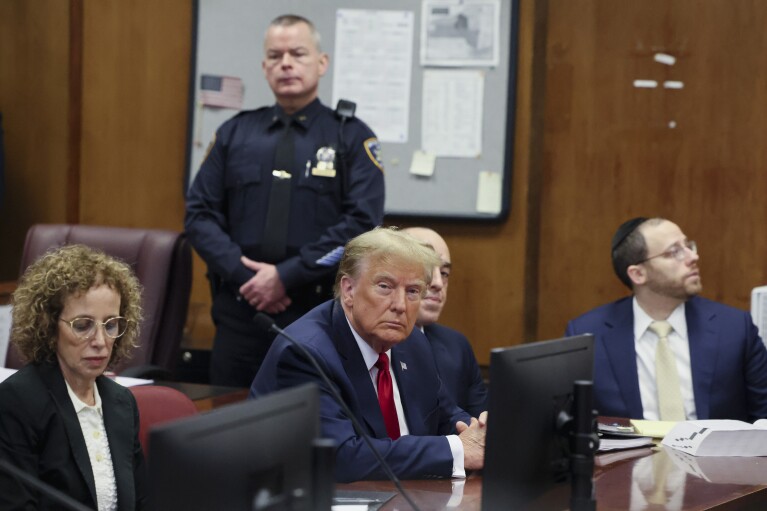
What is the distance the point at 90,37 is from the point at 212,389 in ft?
7.97

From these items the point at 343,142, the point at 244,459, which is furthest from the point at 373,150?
the point at 244,459

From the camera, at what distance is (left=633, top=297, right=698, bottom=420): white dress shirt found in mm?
3676

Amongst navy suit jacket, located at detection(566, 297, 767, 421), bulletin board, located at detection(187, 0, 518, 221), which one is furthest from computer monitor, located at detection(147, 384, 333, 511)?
bulletin board, located at detection(187, 0, 518, 221)

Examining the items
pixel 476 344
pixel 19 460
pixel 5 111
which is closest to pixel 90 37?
pixel 5 111

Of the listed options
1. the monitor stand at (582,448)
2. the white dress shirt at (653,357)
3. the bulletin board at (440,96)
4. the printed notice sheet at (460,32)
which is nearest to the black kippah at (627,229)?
the white dress shirt at (653,357)

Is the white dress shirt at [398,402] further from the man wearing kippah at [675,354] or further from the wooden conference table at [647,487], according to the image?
the man wearing kippah at [675,354]

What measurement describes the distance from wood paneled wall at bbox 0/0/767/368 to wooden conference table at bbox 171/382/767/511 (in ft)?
6.70

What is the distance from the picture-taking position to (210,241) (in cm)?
400

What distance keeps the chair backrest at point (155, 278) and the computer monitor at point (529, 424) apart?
6.85ft

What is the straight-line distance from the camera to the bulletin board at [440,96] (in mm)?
4895

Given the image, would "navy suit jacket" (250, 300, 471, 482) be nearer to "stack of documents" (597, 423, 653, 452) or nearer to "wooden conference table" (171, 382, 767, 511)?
"wooden conference table" (171, 382, 767, 511)

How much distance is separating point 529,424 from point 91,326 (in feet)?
2.99

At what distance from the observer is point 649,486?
2547 millimetres

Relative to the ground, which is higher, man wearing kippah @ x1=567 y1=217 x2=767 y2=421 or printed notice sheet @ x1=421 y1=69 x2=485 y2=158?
printed notice sheet @ x1=421 y1=69 x2=485 y2=158
